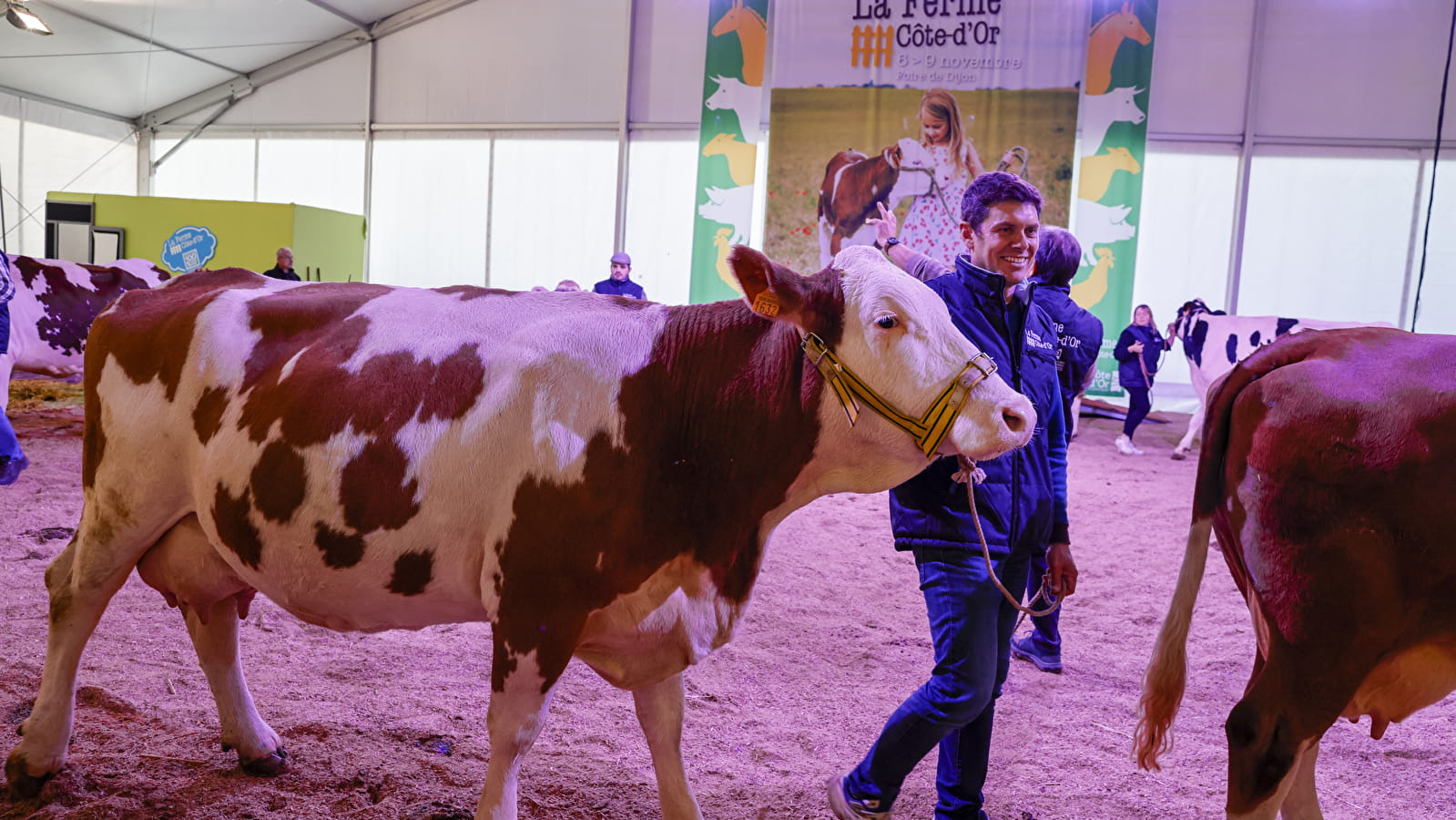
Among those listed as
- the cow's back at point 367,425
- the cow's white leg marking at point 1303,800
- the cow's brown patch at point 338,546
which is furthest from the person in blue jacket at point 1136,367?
the cow's brown patch at point 338,546

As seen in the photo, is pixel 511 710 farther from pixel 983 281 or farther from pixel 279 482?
pixel 983 281

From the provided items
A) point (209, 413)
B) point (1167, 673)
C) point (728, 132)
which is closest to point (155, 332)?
point (209, 413)

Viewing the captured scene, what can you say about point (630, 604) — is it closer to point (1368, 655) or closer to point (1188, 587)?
point (1188, 587)

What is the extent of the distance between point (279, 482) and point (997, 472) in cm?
161

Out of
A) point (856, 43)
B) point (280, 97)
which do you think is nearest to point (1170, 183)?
point (856, 43)

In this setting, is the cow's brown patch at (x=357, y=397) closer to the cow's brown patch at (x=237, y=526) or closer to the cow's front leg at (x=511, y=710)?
the cow's brown patch at (x=237, y=526)

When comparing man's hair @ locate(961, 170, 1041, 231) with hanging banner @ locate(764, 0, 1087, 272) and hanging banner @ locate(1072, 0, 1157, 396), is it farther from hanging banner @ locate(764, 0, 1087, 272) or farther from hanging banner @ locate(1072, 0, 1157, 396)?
hanging banner @ locate(1072, 0, 1157, 396)

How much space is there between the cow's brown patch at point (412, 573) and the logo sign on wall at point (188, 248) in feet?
44.9

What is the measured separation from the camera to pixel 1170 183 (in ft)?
45.8

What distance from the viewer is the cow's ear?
184 centimetres

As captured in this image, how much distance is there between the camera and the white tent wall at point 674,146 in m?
13.3

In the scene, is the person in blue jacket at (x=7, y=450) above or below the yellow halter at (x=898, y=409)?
below

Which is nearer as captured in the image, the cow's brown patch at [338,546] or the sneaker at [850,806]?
the cow's brown patch at [338,546]

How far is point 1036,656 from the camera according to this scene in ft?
13.1
